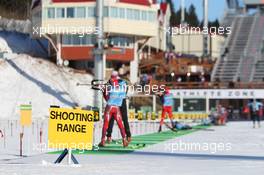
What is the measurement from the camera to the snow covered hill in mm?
48938

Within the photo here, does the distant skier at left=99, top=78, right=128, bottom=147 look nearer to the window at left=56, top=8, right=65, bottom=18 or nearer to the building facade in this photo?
the building facade

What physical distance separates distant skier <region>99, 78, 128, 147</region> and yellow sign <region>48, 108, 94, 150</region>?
4.65 metres

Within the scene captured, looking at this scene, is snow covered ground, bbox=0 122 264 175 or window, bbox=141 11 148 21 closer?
snow covered ground, bbox=0 122 264 175

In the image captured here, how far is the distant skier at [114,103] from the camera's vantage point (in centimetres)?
1758

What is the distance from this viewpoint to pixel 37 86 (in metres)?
52.0

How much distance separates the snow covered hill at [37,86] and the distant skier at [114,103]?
2848 centimetres

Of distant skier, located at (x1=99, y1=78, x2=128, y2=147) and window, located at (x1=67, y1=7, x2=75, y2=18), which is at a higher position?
window, located at (x1=67, y1=7, x2=75, y2=18)

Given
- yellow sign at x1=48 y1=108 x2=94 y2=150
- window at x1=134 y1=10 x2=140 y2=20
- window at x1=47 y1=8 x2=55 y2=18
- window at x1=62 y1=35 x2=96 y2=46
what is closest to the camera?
yellow sign at x1=48 y1=108 x2=94 y2=150

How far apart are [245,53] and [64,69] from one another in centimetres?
1864

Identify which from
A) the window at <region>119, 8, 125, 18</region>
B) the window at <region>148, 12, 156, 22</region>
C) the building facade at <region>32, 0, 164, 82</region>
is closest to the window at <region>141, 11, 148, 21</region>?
the building facade at <region>32, 0, 164, 82</region>

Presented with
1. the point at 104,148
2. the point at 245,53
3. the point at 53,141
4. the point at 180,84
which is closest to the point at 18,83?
the point at 180,84

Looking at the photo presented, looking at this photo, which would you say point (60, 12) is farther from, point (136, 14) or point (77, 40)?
point (136, 14)

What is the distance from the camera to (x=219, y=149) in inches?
689

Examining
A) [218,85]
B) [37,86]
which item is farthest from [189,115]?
[37,86]
